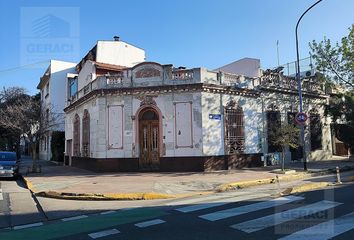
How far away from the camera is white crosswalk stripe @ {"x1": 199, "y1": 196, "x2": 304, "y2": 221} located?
806 centimetres

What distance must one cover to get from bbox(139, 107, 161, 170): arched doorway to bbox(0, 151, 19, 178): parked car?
6.73 meters

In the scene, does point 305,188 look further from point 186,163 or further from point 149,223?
point 186,163

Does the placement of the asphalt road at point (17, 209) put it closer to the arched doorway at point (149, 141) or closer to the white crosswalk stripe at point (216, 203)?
the white crosswalk stripe at point (216, 203)

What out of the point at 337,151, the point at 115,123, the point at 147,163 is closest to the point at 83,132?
the point at 115,123

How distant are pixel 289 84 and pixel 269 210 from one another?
1742cm

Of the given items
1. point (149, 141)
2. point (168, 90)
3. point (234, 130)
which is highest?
point (168, 90)

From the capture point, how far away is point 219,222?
7492mm

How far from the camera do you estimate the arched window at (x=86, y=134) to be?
74.7 feet

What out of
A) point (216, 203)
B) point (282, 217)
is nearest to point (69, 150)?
point (216, 203)

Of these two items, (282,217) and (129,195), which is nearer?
(282,217)

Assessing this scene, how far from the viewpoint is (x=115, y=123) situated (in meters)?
20.2

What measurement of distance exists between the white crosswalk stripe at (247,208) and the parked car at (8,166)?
→ 14310 millimetres

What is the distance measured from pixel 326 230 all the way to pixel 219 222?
81.4 inches

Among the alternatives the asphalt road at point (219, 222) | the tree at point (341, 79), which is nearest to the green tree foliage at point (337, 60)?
the tree at point (341, 79)
